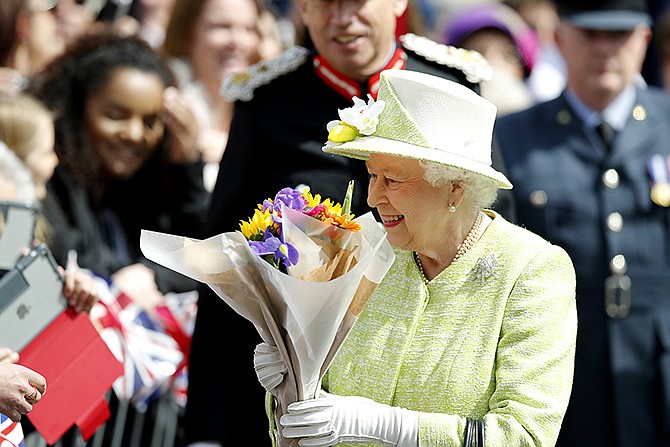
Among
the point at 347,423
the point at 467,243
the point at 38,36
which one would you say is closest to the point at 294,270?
the point at 347,423

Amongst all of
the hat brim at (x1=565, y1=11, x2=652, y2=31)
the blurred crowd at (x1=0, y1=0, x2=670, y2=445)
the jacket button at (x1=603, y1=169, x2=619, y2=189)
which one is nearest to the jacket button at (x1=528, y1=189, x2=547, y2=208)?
the jacket button at (x1=603, y1=169, x2=619, y2=189)

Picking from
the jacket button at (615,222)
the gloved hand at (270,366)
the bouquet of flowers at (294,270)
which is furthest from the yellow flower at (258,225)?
the jacket button at (615,222)

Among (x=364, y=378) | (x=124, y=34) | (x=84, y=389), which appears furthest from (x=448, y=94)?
(x=124, y=34)

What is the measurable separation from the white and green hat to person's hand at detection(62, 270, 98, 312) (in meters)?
1.12

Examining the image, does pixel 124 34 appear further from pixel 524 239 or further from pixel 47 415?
pixel 524 239

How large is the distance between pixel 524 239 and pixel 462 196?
0.68ft

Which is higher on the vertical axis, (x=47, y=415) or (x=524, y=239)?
(x=524, y=239)

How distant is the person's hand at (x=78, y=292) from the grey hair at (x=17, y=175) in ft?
2.38

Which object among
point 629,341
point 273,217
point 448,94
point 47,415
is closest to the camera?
point 273,217

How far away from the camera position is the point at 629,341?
527 centimetres

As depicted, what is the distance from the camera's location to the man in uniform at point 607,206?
523 centimetres

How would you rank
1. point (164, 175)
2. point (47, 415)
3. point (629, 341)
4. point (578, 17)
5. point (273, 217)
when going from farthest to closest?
point (164, 175) < point (578, 17) < point (629, 341) < point (47, 415) < point (273, 217)

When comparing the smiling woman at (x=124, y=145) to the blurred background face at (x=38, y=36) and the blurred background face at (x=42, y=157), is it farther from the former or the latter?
the blurred background face at (x=38, y=36)

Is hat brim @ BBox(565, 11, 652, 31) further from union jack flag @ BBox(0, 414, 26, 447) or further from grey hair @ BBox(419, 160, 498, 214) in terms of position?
union jack flag @ BBox(0, 414, 26, 447)
